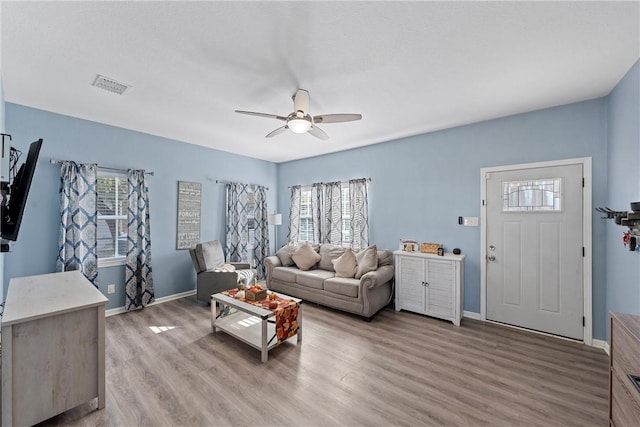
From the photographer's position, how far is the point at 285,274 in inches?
177

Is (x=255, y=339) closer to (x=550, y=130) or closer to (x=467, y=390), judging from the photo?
(x=467, y=390)

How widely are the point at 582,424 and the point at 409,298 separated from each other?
6.90ft

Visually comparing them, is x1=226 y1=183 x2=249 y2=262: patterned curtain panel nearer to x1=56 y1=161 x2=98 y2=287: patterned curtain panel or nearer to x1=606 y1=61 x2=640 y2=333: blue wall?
x1=56 y1=161 x2=98 y2=287: patterned curtain panel

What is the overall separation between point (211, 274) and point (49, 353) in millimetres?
2291

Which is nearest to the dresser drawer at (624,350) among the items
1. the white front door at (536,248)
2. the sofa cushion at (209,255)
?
the white front door at (536,248)

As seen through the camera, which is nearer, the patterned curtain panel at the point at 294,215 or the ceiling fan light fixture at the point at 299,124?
the ceiling fan light fixture at the point at 299,124

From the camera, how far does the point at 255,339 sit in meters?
2.76

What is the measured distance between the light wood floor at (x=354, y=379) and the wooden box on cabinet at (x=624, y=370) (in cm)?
53

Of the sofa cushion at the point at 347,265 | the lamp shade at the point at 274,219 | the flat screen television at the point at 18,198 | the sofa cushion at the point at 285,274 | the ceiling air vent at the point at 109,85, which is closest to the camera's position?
the flat screen television at the point at 18,198

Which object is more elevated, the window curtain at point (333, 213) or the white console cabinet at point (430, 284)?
the window curtain at point (333, 213)

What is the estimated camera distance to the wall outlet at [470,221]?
355cm

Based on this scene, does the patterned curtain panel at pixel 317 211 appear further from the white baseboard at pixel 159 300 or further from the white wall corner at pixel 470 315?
the white wall corner at pixel 470 315

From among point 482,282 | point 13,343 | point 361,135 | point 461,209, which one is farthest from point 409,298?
point 13,343

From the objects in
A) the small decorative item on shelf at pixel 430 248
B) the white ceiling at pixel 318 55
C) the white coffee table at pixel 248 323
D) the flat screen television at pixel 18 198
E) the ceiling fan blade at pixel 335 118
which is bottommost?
the white coffee table at pixel 248 323
